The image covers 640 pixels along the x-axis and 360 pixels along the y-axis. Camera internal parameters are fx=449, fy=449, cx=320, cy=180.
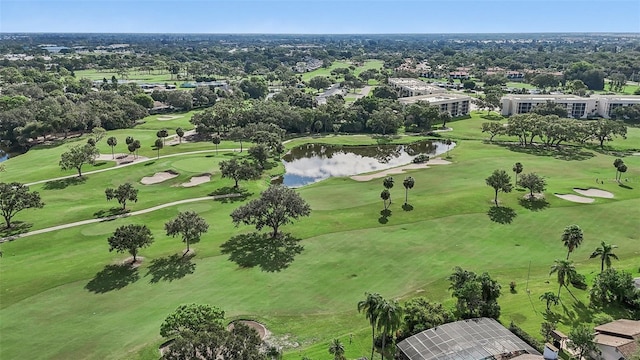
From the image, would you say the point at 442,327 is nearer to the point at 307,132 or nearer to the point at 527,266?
the point at 527,266

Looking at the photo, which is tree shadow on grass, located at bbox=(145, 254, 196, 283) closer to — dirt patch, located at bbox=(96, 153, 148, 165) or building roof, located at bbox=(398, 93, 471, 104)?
dirt patch, located at bbox=(96, 153, 148, 165)

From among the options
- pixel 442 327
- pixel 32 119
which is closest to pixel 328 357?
pixel 442 327

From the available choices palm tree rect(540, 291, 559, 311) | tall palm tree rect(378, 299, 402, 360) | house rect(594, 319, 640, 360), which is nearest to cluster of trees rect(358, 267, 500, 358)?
tall palm tree rect(378, 299, 402, 360)

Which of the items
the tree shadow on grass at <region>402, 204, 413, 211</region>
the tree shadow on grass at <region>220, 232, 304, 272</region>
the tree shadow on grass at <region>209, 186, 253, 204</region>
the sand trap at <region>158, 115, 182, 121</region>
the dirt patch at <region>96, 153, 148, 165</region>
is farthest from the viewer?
the sand trap at <region>158, 115, 182, 121</region>

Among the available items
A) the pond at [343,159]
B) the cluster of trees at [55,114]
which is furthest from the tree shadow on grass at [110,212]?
the cluster of trees at [55,114]

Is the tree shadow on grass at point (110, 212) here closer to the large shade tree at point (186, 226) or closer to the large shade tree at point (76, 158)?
the large shade tree at point (186, 226)

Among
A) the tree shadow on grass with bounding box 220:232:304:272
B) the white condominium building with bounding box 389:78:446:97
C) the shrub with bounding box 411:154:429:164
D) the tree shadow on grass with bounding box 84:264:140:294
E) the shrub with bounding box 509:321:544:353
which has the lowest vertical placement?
the tree shadow on grass with bounding box 84:264:140:294

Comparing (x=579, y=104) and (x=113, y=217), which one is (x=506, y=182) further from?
(x=579, y=104)
